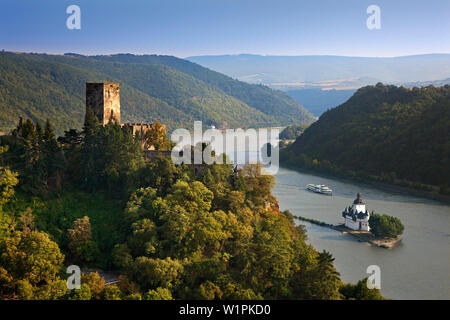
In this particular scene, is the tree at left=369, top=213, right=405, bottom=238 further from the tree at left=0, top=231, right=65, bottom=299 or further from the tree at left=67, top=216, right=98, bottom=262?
the tree at left=0, top=231, right=65, bottom=299

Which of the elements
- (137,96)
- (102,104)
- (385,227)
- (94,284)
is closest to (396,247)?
(385,227)

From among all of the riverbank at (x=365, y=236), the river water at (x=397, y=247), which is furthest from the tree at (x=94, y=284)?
the riverbank at (x=365, y=236)

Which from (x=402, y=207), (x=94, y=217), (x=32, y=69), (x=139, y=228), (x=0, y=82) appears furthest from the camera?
(x=32, y=69)

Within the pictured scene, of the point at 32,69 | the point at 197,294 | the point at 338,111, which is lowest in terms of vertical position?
the point at 197,294

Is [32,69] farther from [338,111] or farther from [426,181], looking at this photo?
[426,181]

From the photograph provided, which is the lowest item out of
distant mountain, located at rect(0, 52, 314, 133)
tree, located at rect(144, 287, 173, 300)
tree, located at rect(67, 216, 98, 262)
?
tree, located at rect(144, 287, 173, 300)

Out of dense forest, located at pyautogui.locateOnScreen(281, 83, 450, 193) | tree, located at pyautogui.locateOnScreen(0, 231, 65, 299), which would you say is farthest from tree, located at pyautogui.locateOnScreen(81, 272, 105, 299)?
dense forest, located at pyautogui.locateOnScreen(281, 83, 450, 193)

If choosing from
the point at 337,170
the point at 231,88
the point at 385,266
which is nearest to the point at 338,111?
the point at 337,170
